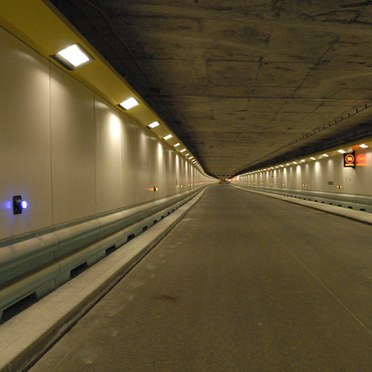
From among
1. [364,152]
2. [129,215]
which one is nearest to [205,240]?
[129,215]

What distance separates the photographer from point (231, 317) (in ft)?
14.5

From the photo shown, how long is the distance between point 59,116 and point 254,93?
6935 mm

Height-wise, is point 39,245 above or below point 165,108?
below

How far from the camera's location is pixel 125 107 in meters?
9.19

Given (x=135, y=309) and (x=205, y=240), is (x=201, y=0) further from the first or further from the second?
(x=205, y=240)

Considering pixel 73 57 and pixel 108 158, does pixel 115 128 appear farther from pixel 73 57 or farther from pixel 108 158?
pixel 73 57

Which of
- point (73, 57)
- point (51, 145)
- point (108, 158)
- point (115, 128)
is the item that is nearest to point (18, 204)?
point (51, 145)

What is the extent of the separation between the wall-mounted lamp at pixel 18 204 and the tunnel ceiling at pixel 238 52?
3.36m

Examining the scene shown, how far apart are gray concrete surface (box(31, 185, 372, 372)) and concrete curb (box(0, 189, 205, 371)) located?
0.43ft

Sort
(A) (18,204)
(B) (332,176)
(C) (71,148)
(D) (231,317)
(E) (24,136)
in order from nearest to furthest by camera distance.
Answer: (D) (231,317)
(A) (18,204)
(E) (24,136)
(C) (71,148)
(B) (332,176)

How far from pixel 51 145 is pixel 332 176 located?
23.3 m

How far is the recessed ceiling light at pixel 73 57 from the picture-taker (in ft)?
17.3

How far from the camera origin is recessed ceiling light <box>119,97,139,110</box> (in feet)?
29.1

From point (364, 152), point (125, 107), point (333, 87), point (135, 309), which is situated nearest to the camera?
point (135, 309)
